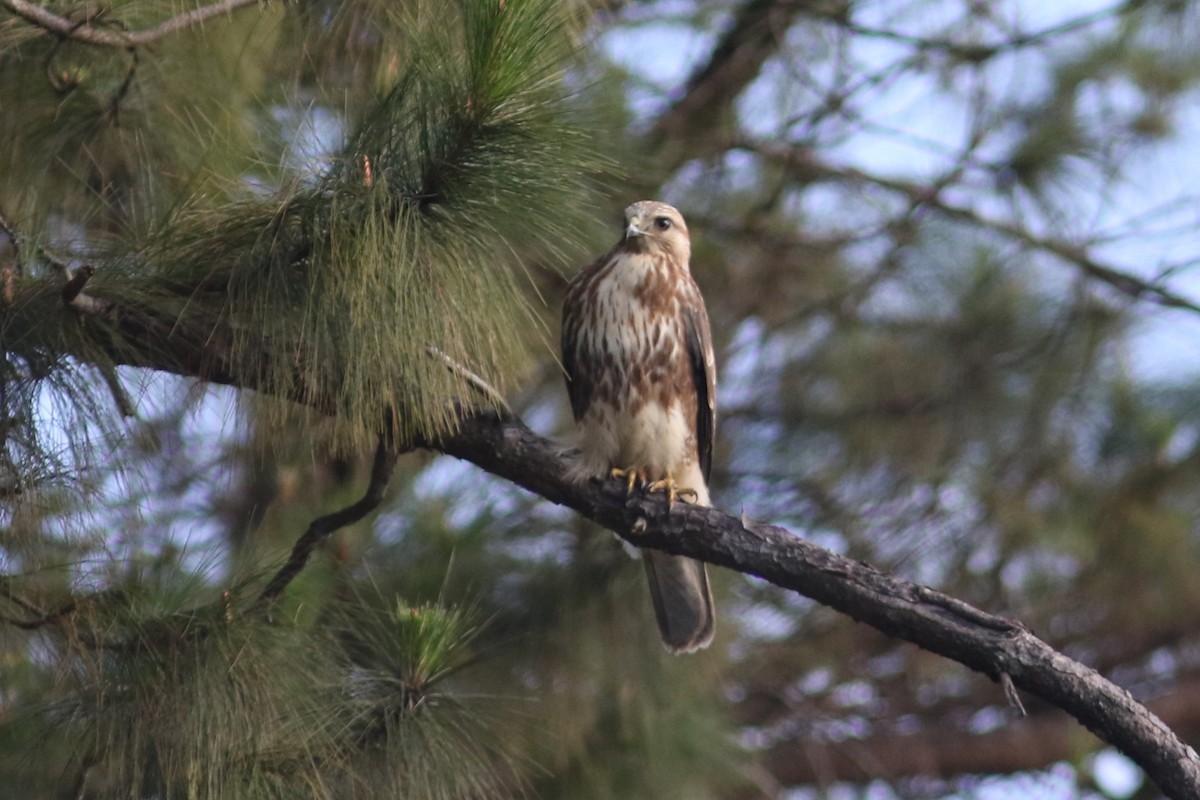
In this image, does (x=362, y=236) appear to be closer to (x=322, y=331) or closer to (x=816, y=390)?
(x=322, y=331)

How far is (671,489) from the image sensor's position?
332cm

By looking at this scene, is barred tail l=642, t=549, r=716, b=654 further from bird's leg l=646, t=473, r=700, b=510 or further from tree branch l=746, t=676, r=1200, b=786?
tree branch l=746, t=676, r=1200, b=786

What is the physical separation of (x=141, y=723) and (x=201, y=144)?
4.44ft

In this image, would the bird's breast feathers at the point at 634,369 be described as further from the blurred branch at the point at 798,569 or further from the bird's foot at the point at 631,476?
the blurred branch at the point at 798,569

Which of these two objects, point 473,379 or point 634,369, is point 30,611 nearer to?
point 473,379

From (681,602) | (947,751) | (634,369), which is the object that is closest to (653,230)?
(634,369)

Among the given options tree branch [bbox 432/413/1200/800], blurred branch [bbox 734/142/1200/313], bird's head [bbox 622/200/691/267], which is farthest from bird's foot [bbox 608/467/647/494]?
blurred branch [bbox 734/142/1200/313]

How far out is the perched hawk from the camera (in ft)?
12.1

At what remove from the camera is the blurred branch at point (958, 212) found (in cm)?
498

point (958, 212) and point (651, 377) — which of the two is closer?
point (651, 377)

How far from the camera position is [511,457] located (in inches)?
119

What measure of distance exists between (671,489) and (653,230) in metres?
0.90

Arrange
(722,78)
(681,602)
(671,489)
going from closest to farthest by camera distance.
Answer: (671,489) → (681,602) → (722,78)

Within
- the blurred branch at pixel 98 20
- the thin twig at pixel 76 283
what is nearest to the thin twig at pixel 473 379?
the thin twig at pixel 76 283
